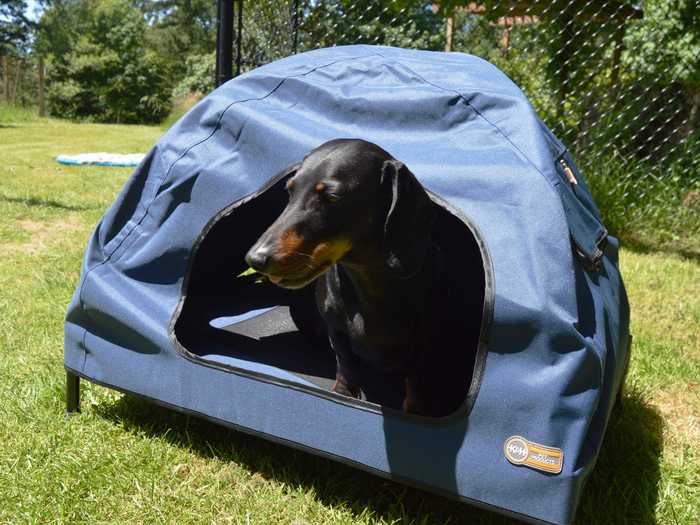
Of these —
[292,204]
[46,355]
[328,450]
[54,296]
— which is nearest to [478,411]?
[328,450]

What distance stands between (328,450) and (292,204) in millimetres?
784

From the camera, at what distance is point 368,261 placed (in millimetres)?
2137

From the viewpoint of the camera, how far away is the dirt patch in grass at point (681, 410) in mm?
2840

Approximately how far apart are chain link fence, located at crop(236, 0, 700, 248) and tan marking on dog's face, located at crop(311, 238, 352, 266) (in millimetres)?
4306

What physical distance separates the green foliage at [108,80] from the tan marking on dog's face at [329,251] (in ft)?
76.5

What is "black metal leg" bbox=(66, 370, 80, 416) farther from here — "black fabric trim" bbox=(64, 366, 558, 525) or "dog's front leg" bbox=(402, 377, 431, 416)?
"dog's front leg" bbox=(402, 377, 431, 416)

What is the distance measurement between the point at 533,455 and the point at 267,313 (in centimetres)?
183

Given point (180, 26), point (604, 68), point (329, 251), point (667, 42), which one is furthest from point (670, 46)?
point (180, 26)

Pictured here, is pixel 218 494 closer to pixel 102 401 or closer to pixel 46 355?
pixel 102 401

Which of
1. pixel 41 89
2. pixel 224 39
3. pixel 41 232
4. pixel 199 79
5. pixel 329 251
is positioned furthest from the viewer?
pixel 199 79

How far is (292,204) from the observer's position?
2.01 metres

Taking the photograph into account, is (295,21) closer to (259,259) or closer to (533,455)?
(259,259)

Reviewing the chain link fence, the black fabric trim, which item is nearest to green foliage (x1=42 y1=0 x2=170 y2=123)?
the chain link fence

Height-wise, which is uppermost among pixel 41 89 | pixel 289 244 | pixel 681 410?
pixel 289 244
